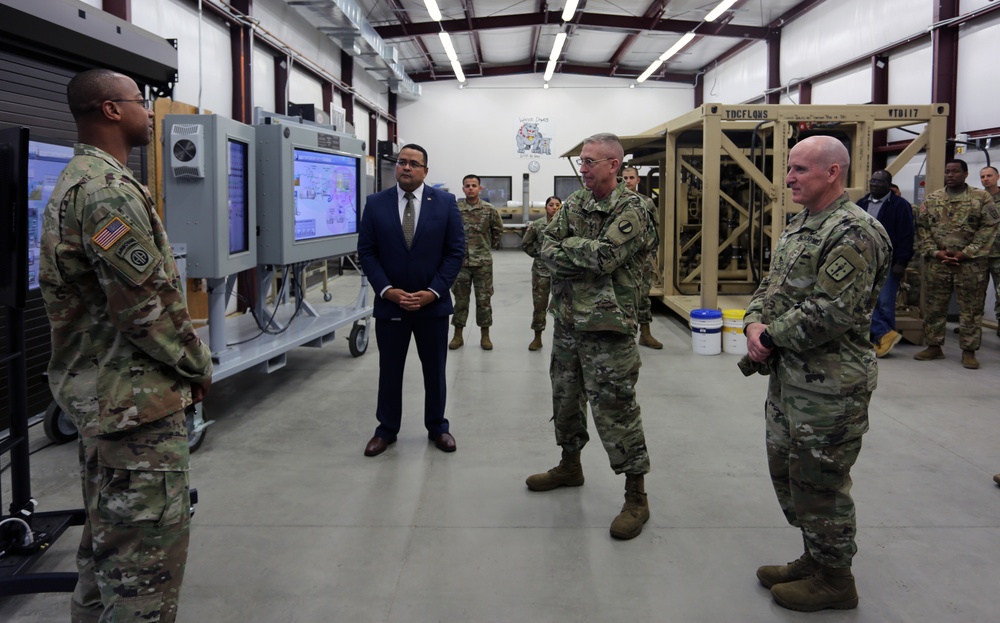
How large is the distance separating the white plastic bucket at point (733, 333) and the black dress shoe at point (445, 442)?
140 inches

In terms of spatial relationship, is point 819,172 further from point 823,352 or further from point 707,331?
point 707,331

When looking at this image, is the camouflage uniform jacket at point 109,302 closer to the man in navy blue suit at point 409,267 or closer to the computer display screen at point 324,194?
the man in navy blue suit at point 409,267

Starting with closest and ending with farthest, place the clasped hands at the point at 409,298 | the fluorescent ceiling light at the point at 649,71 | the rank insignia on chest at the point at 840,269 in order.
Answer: the rank insignia on chest at the point at 840,269 < the clasped hands at the point at 409,298 < the fluorescent ceiling light at the point at 649,71

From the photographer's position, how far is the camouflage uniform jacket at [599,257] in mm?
2814

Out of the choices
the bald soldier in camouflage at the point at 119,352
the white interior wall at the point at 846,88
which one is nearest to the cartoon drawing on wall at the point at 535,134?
the white interior wall at the point at 846,88

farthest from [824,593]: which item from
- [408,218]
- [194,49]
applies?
[194,49]

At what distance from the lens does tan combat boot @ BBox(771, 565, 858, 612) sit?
2.36 meters

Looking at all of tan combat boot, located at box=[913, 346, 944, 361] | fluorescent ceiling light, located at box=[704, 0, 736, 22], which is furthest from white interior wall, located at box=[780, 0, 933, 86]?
tan combat boot, located at box=[913, 346, 944, 361]

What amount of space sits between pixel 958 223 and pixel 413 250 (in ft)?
16.7

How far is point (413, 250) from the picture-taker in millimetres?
3756

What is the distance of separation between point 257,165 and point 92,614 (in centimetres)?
338

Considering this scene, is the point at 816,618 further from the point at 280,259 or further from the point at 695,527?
the point at 280,259

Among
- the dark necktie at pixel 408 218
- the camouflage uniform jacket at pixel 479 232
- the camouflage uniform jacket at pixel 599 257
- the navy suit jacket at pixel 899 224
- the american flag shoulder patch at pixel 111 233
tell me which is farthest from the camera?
the camouflage uniform jacket at pixel 479 232

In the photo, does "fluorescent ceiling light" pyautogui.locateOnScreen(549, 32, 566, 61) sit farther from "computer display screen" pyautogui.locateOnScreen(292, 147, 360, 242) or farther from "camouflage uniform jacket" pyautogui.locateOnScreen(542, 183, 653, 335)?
"camouflage uniform jacket" pyautogui.locateOnScreen(542, 183, 653, 335)
